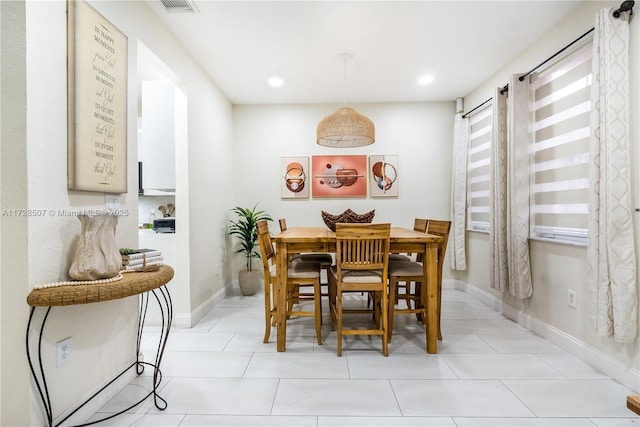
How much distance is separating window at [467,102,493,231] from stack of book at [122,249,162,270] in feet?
11.3

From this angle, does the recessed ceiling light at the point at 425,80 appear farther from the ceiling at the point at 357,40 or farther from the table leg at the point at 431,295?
the table leg at the point at 431,295

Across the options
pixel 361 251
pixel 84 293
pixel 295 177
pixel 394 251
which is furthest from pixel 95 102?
pixel 295 177

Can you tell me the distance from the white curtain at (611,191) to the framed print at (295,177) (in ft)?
10.2

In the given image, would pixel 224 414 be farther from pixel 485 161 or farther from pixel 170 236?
pixel 485 161

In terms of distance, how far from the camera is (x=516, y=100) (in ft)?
9.28

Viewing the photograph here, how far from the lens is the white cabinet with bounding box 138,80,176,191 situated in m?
2.99

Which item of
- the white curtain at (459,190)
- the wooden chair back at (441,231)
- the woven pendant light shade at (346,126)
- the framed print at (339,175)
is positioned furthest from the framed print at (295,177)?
the white curtain at (459,190)

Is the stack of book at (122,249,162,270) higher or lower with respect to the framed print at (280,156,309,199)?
lower

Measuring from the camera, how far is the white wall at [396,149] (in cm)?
434

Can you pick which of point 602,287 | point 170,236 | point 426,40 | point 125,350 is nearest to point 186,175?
point 170,236

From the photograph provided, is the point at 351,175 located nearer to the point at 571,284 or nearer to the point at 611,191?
the point at 571,284

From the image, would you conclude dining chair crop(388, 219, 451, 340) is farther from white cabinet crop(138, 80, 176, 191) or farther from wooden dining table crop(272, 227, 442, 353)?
white cabinet crop(138, 80, 176, 191)

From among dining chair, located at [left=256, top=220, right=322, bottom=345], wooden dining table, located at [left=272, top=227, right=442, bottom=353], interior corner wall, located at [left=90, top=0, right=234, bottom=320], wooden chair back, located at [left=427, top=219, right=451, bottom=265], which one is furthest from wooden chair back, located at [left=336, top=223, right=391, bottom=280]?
interior corner wall, located at [left=90, top=0, right=234, bottom=320]

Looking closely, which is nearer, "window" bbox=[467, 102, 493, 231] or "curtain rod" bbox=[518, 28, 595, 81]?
"curtain rod" bbox=[518, 28, 595, 81]
